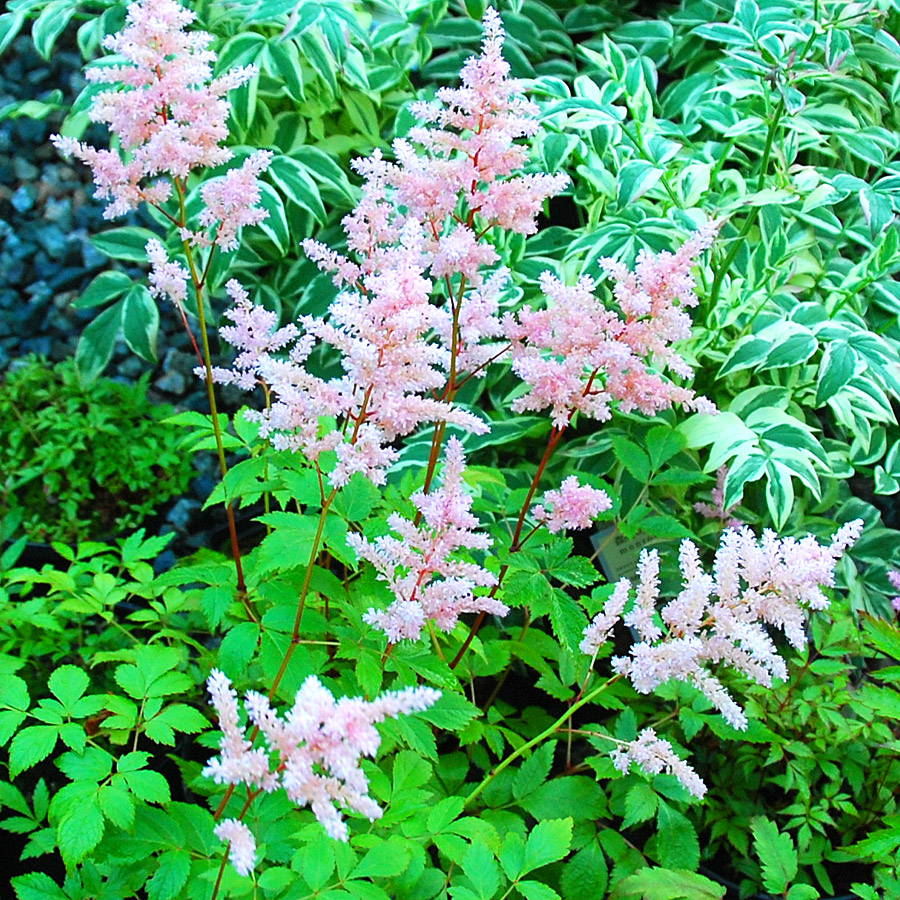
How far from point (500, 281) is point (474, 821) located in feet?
1.97

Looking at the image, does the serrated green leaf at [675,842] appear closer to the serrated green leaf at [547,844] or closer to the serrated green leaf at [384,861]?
the serrated green leaf at [547,844]

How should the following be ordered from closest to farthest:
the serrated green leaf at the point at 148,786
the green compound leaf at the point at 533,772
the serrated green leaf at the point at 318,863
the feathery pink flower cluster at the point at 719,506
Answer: the serrated green leaf at the point at 318,863, the serrated green leaf at the point at 148,786, the green compound leaf at the point at 533,772, the feathery pink flower cluster at the point at 719,506

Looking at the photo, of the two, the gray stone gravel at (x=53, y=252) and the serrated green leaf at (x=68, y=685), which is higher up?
the serrated green leaf at (x=68, y=685)

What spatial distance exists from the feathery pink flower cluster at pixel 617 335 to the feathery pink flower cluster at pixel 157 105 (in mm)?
404

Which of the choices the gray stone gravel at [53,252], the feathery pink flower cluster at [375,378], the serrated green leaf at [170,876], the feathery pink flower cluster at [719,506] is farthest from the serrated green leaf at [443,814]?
the gray stone gravel at [53,252]

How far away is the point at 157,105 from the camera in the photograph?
3.14 ft

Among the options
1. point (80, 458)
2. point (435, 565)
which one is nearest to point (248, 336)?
point (435, 565)

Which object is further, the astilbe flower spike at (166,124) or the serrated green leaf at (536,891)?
the astilbe flower spike at (166,124)

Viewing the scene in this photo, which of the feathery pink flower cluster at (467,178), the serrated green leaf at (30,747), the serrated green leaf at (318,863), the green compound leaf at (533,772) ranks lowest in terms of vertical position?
the green compound leaf at (533,772)

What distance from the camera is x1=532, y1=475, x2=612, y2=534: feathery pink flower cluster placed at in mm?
985

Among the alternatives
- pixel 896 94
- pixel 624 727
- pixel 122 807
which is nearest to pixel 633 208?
pixel 896 94

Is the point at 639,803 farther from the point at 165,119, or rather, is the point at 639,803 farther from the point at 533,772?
the point at 165,119

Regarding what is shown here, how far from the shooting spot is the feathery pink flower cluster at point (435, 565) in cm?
85

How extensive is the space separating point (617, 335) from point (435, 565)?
1.05 feet
